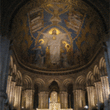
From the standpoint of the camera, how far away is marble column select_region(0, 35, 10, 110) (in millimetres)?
14383

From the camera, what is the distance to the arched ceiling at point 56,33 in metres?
19.2

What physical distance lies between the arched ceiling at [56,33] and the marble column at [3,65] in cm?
167

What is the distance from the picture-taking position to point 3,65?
50.2 feet

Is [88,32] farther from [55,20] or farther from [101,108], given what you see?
[101,108]

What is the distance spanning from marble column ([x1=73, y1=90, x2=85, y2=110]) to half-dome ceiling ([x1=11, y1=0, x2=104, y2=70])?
3.67 metres

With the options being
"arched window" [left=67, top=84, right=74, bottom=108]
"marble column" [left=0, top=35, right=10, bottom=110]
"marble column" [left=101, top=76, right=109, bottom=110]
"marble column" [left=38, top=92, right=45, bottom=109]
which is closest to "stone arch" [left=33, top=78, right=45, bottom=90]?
"marble column" [left=38, top=92, right=45, bottom=109]

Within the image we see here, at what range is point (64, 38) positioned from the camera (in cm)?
2466

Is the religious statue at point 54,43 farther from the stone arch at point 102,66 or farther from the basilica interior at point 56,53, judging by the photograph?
the stone arch at point 102,66

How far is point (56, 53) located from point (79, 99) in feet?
23.6

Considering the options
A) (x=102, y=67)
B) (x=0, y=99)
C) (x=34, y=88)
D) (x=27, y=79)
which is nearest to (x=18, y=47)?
(x=27, y=79)

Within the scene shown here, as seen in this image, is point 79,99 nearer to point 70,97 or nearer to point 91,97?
point 91,97

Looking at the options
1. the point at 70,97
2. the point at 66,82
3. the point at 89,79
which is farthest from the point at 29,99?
the point at 89,79

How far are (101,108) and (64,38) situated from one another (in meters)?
10.5

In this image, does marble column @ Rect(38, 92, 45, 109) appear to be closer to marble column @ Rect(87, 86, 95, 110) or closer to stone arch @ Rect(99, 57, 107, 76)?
marble column @ Rect(87, 86, 95, 110)
